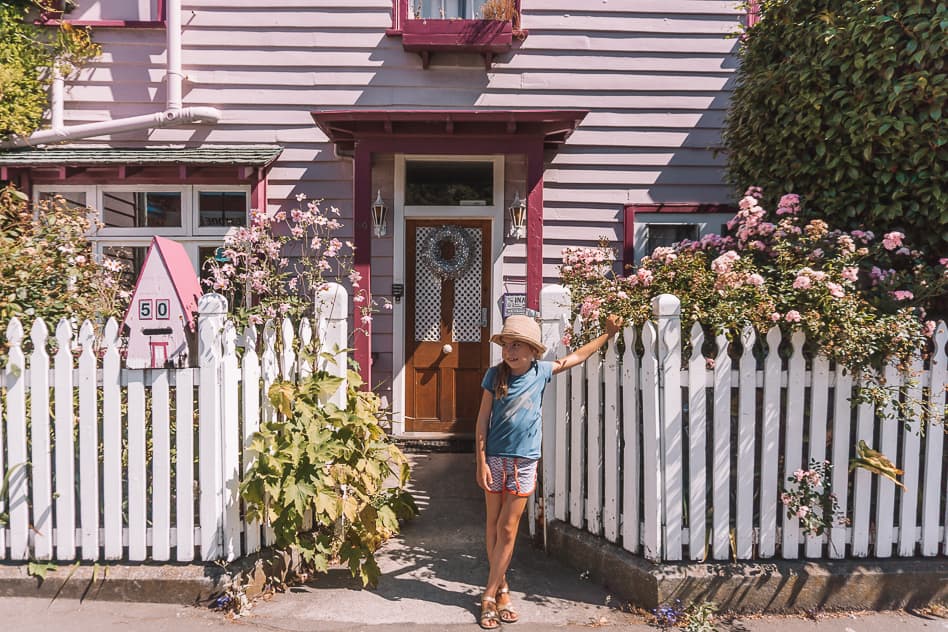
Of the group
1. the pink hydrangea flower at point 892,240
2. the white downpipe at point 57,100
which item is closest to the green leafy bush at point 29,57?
the white downpipe at point 57,100

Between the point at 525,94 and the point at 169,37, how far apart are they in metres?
3.69

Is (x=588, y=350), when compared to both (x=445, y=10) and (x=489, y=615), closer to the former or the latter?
(x=489, y=615)

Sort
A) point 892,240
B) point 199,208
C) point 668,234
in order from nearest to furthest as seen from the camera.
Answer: point 892,240 < point 199,208 < point 668,234

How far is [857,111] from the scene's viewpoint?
3.52m

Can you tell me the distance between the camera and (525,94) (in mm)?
6062

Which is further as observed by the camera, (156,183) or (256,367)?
(156,183)

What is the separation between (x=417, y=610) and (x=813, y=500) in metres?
2.21

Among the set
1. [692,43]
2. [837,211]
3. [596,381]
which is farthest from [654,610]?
[692,43]

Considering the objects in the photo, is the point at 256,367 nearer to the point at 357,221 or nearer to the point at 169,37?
the point at 357,221

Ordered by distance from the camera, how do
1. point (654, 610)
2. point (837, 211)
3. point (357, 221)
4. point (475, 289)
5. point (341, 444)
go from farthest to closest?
point (475, 289)
point (357, 221)
point (837, 211)
point (341, 444)
point (654, 610)

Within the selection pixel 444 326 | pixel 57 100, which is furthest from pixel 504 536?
pixel 57 100

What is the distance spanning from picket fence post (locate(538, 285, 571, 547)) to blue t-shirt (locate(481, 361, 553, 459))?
562 millimetres

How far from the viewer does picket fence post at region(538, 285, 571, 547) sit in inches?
141

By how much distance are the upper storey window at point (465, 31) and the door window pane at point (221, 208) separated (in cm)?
240
